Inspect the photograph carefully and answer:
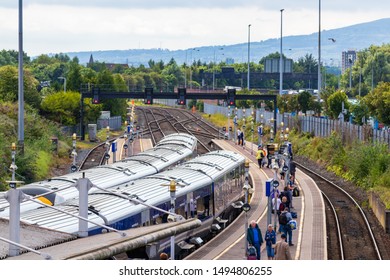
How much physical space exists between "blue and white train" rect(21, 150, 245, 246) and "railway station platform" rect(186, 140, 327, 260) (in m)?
0.81

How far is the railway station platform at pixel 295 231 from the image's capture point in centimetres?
2867

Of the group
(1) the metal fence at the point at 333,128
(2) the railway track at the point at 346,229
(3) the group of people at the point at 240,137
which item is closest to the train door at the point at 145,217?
(2) the railway track at the point at 346,229

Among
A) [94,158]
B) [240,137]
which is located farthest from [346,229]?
[240,137]

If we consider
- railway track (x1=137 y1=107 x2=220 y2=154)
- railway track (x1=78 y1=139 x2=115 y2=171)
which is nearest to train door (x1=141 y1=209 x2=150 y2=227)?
railway track (x1=78 y1=139 x2=115 y2=171)

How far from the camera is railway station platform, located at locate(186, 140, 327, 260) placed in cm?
2867

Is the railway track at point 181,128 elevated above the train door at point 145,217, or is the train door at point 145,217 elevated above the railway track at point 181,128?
the train door at point 145,217

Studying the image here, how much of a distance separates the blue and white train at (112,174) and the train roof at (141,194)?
28.4 inches

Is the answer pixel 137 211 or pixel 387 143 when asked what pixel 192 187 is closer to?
pixel 137 211

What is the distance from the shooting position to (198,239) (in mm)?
28984

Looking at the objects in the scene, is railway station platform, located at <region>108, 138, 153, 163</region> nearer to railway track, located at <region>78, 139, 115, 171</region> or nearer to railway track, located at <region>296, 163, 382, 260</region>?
railway track, located at <region>78, 139, 115, 171</region>

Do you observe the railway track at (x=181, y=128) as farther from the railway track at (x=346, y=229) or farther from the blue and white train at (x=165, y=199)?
the blue and white train at (x=165, y=199)

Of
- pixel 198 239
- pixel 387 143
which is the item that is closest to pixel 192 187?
pixel 198 239
